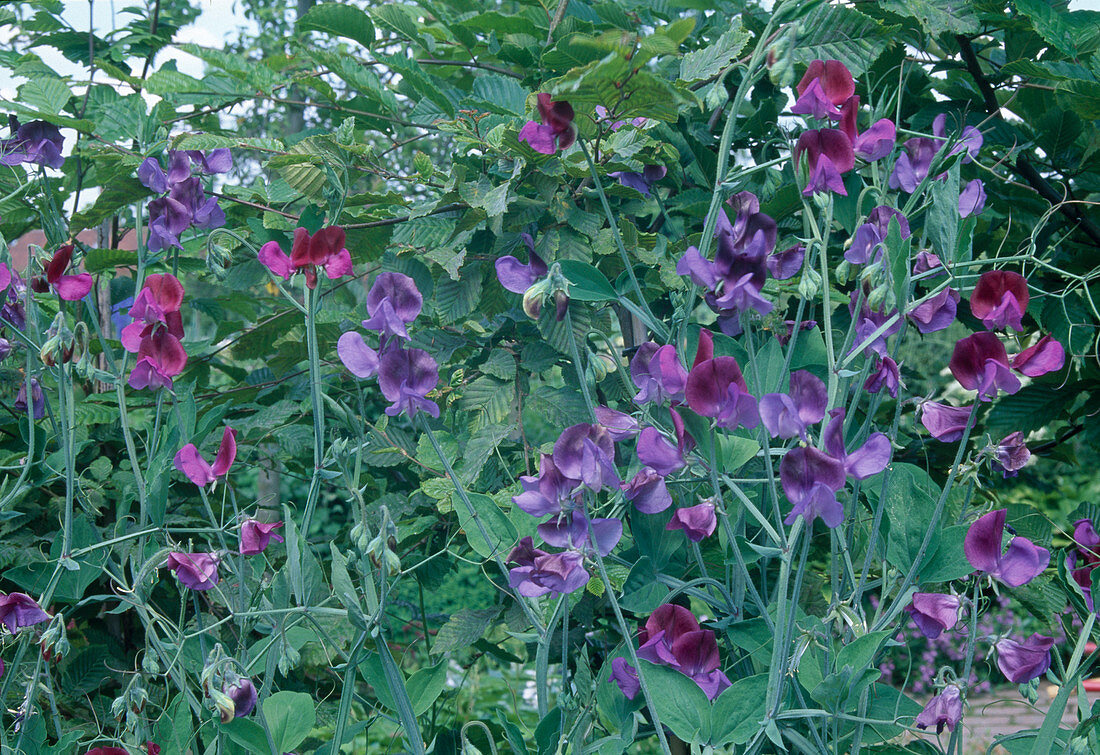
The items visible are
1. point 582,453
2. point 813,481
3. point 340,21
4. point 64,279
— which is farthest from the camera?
point 340,21

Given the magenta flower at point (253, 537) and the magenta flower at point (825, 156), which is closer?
the magenta flower at point (825, 156)

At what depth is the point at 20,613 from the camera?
1.12 m

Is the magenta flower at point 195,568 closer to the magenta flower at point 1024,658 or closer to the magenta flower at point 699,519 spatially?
the magenta flower at point 699,519

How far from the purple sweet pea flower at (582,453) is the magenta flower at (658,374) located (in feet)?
0.18

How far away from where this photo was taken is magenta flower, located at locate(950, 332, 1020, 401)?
87 cm

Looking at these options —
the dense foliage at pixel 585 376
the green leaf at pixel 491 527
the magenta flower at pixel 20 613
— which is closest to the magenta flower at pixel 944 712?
the dense foliage at pixel 585 376

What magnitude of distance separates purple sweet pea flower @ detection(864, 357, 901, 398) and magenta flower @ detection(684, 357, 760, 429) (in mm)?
225

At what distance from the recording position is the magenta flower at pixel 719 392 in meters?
0.81

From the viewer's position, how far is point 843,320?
149 centimetres

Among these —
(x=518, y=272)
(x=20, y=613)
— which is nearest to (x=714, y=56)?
(x=518, y=272)

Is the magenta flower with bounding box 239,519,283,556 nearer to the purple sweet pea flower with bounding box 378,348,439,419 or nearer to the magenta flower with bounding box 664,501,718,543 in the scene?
the purple sweet pea flower with bounding box 378,348,439,419

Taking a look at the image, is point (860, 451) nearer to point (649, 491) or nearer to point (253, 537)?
point (649, 491)

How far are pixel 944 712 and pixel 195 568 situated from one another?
867 mm

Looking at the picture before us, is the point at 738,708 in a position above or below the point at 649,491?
below
